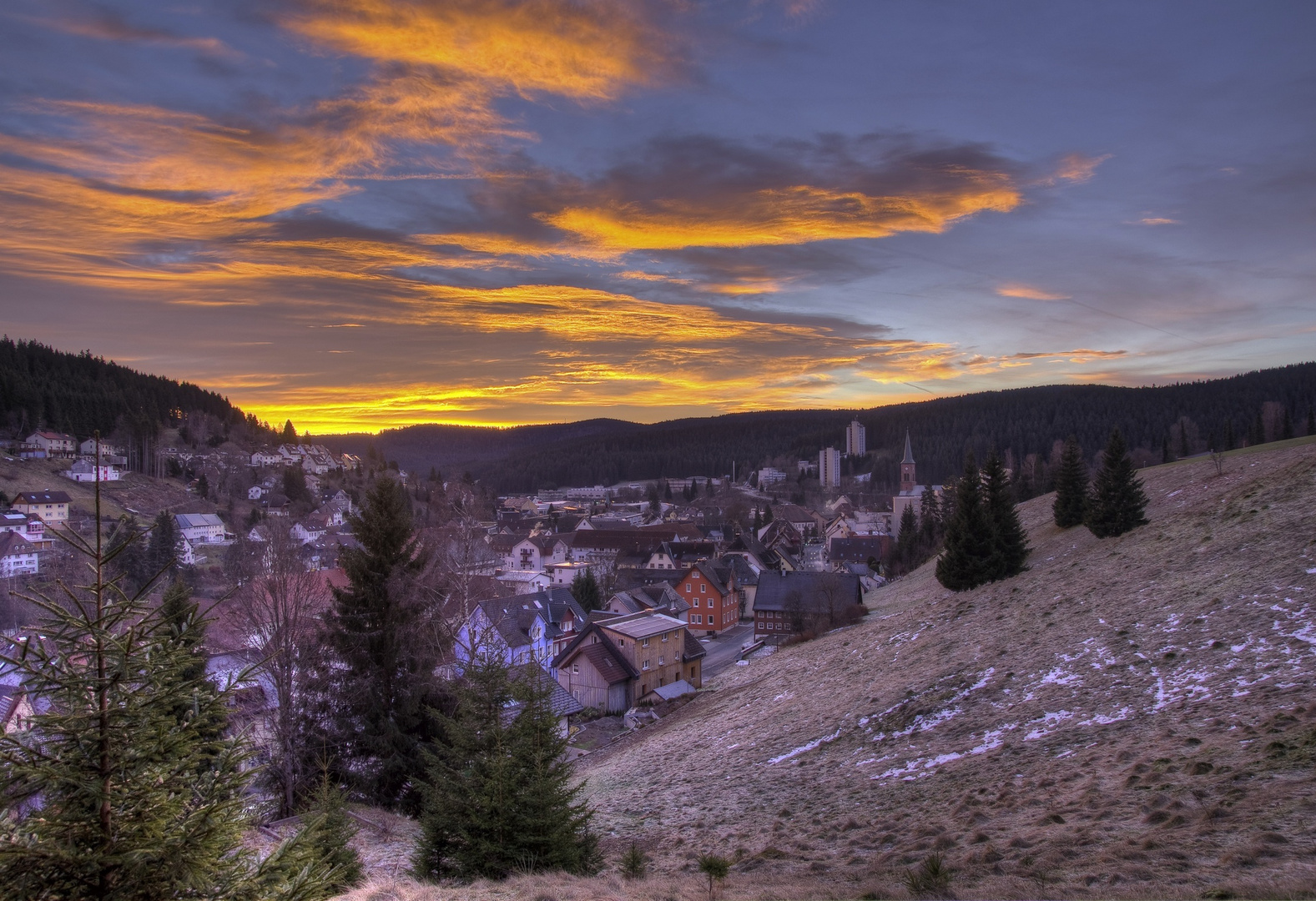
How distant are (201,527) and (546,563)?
4257 centimetres

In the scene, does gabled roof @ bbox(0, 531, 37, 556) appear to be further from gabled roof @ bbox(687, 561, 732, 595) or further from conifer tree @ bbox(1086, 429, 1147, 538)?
conifer tree @ bbox(1086, 429, 1147, 538)

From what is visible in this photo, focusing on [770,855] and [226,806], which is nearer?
[226,806]

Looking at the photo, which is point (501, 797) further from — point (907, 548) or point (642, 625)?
point (907, 548)

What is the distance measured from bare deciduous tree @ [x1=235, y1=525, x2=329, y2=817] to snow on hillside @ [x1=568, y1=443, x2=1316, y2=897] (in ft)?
26.1

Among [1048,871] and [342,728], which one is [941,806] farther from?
[342,728]

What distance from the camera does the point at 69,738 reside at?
454 cm

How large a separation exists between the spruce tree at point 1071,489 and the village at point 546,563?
39.9 feet

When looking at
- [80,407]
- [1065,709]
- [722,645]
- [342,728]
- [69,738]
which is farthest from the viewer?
[80,407]

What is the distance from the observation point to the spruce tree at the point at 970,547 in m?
31.7

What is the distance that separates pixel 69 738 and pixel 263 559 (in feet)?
76.6

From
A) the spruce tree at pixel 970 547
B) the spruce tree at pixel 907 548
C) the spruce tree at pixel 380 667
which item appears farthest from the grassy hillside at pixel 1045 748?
the spruce tree at pixel 907 548

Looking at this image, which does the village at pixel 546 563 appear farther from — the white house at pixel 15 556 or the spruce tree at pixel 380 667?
the spruce tree at pixel 380 667

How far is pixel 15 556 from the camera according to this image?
59594 mm

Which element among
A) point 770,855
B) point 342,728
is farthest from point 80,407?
point 770,855
